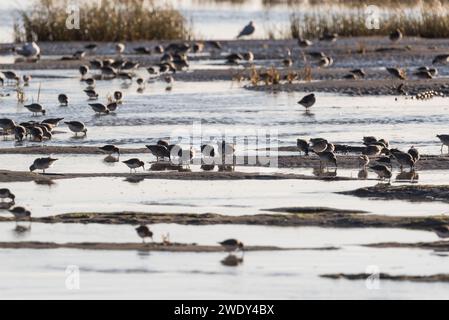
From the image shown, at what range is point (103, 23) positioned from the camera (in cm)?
4391

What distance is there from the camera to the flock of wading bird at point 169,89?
18.0 m

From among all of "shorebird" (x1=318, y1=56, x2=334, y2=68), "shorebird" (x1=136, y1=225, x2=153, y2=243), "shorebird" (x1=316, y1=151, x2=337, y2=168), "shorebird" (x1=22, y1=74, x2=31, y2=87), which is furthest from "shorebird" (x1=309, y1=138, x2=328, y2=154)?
"shorebird" (x1=318, y1=56, x2=334, y2=68)

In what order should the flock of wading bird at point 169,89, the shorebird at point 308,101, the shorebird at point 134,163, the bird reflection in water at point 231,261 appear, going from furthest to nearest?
the shorebird at point 308,101 < the shorebird at point 134,163 < the flock of wading bird at point 169,89 < the bird reflection in water at point 231,261

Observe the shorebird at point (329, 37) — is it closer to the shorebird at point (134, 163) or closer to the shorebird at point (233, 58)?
the shorebird at point (233, 58)

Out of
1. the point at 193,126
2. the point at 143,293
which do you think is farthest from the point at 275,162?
the point at 143,293

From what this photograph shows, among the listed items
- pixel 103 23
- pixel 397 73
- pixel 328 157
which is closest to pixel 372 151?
pixel 328 157

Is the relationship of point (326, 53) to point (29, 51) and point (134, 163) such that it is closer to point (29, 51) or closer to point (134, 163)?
point (29, 51)

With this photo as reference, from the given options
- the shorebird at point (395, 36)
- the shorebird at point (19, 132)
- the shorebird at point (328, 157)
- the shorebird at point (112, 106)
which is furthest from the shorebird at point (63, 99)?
the shorebird at point (395, 36)

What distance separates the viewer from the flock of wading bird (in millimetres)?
18000

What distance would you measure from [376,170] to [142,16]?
92.1 ft

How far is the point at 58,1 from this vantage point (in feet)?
145

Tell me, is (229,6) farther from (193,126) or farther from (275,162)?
(275,162)

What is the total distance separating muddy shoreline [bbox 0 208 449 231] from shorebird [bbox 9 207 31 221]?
0.13 metres

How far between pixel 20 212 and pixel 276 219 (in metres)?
2.70
